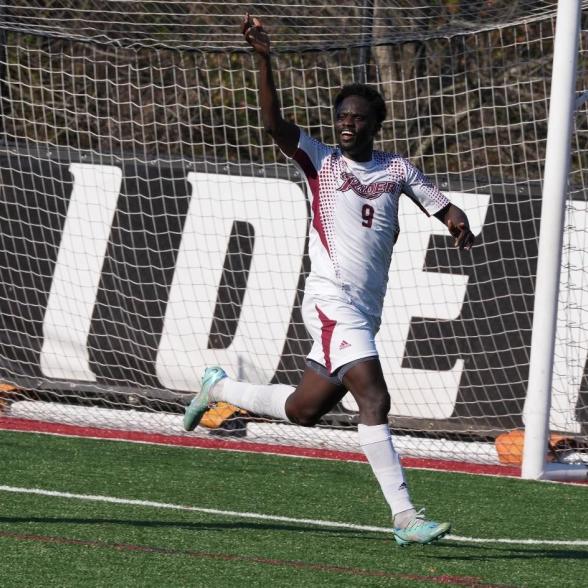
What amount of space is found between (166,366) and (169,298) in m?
0.50

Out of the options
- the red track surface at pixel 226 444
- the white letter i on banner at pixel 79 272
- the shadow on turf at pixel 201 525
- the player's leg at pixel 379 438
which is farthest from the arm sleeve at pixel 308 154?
the white letter i on banner at pixel 79 272

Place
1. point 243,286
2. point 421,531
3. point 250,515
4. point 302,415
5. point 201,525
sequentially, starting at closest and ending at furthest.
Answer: point 421,531 < point 302,415 < point 201,525 < point 250,515 < point 243,286

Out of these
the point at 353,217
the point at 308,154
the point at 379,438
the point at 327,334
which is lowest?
the point at 379,438

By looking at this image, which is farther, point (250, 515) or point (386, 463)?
point (250, 515)

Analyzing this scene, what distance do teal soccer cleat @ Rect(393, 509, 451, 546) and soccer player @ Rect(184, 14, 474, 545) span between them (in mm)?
149

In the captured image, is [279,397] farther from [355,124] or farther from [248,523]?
[355,124]

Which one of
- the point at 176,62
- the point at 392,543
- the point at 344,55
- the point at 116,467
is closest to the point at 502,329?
the point at 116,467

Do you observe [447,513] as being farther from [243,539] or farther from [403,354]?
[403,354]

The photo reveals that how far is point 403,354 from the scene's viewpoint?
30.6 feet

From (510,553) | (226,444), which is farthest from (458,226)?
(226,444)

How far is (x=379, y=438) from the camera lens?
5355mm

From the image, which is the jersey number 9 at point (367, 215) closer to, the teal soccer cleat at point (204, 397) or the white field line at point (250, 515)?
the teal soccer cleat at point (204, 397)

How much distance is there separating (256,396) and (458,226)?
4.26 ft

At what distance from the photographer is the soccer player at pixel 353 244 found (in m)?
5.38
